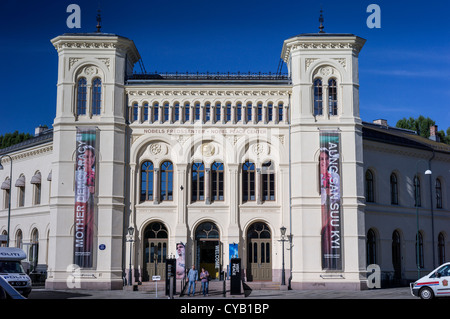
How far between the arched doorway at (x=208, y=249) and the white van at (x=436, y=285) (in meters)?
13.2

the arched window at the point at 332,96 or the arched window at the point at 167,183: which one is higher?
the arched window at the point at 332,96

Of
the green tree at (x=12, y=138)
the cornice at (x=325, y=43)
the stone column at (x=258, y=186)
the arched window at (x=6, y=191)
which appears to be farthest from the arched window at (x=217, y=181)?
the green tree at (x=12, y=138)

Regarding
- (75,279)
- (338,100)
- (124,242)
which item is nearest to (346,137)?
(338,100)

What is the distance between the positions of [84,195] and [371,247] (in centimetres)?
1948

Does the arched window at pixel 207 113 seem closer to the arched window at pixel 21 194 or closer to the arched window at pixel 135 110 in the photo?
the arched window at pixel 135 110

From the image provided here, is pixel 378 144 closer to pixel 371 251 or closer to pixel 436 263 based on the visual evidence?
pixel 371 251

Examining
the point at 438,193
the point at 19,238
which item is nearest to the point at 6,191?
the point at 19,238

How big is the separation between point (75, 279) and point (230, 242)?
9719 mm

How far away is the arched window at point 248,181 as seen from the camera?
3716 centimetres

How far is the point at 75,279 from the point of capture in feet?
114

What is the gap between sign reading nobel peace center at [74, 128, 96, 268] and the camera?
35000mm

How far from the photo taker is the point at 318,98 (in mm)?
36875
